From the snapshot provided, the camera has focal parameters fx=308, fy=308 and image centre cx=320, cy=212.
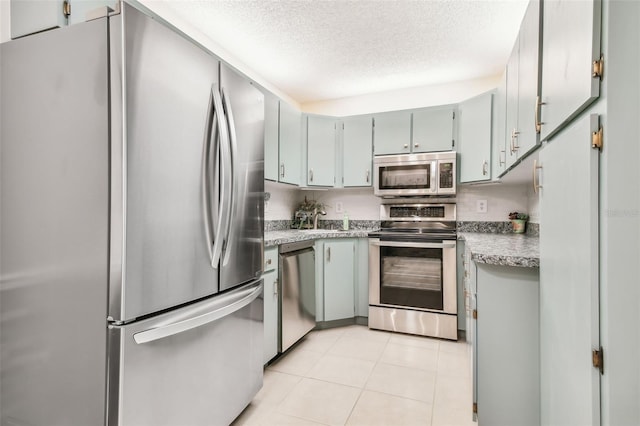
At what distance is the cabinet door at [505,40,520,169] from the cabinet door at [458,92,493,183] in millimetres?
750

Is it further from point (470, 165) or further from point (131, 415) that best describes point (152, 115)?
point (470, 165)

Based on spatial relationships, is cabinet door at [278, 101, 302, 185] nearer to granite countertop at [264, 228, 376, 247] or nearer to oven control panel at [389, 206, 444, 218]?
granite countertop at [264, 228, 376, 247]

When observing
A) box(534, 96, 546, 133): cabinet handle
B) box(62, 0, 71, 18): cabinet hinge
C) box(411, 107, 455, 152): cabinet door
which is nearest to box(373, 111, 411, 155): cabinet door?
box(411, 107, 455, 152): cabinet door

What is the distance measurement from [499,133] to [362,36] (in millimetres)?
1353

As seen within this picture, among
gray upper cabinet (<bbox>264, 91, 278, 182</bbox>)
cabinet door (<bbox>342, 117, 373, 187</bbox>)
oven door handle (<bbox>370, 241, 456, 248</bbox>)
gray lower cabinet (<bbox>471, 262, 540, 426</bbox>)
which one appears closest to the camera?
gray lower cabinet (<bbox>471, 262, 540, 426</bbox>)

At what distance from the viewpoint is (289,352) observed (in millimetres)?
2586

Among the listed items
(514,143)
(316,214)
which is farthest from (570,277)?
(316,214)

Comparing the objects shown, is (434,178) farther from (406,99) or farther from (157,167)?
(157,167)

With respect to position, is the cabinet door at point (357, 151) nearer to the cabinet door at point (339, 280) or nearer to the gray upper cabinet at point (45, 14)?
the cabinet door at point (339, 280)

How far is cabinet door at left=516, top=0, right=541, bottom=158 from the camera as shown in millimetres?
1267

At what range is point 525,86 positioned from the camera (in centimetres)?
149

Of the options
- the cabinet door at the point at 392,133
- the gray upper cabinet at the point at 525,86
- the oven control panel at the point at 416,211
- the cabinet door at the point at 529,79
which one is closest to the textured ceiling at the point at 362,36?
the cabinet door at the point at 392,133

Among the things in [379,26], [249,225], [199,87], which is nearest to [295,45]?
[379,26]

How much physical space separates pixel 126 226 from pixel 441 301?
266 centimetres
